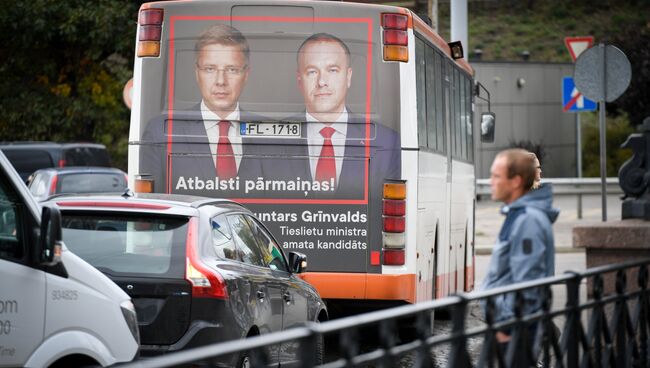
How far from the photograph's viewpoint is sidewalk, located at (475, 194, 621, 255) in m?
28.7

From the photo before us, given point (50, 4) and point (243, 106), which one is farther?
point (50, 4)

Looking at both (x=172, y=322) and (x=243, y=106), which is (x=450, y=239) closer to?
(x=243, y=106)

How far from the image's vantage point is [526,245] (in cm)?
626

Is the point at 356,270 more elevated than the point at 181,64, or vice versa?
the point at 181,64

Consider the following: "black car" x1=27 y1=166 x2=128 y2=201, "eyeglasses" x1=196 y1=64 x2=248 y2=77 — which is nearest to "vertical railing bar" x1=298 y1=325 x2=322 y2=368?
"eyeglasses" x1=196 y1=64 x2=248 y2=77

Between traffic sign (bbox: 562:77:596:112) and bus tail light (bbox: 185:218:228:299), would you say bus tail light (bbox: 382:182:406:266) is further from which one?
traffic sign (bbox: 562:77:596:112)

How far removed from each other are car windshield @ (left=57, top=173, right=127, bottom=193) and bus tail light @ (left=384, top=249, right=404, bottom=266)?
12726 mm

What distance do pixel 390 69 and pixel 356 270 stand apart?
180cm

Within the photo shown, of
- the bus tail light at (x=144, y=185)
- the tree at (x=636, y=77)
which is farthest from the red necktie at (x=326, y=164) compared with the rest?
the tree at (x=636, y=77)

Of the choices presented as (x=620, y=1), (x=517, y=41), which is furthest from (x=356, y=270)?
(x=620, y=1)

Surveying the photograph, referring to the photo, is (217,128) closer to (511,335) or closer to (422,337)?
(511,335)

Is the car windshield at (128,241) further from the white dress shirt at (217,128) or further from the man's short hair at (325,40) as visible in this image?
the man's short hair at (325,40)

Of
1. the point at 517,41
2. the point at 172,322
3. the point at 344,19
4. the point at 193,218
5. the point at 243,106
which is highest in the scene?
the point at 517,41

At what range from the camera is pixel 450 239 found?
16203mm
